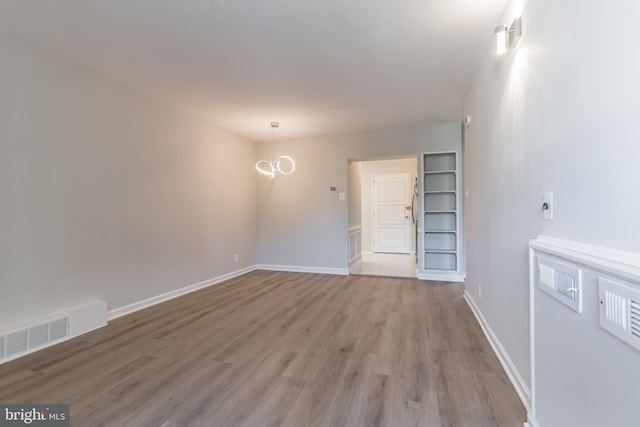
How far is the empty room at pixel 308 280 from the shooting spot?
3.52ft

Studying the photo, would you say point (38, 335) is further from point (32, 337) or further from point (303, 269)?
point (303, 269)

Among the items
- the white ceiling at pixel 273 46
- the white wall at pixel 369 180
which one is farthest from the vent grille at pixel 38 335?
the white wall at pixel 369 180

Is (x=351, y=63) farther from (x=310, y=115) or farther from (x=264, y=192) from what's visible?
(x=264, y=192)

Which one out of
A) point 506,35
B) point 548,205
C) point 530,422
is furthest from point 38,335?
point 506,35

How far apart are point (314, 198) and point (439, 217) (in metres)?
2.25

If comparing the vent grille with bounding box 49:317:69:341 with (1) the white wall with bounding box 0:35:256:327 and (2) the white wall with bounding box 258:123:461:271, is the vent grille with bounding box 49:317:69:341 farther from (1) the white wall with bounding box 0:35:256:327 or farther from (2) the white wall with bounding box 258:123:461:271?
(2) the white wall with bounding box 258:123:461:271

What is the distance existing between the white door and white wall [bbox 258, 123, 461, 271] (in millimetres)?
2800

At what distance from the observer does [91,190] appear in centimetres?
286

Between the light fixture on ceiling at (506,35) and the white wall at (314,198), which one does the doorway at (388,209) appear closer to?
the white wall at (314,198)

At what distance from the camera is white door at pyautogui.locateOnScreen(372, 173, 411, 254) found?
7.61m

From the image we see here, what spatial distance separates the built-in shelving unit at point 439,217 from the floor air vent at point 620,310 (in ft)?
13.1

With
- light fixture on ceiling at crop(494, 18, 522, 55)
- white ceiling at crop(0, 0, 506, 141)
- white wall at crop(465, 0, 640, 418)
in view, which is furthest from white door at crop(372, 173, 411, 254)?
→ light fixture on ceiling at crop(494, 18, 522, 55)

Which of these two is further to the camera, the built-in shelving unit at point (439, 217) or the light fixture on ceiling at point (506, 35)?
the built-in shelving unit at point (439, 217)

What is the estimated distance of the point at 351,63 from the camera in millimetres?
2760
